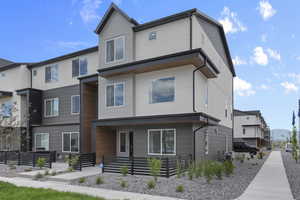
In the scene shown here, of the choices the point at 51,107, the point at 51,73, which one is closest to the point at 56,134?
the point at 51,107

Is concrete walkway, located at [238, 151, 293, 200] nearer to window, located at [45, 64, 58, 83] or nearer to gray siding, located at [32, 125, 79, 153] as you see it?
gray siding, located at [32, 125, 79, 153]

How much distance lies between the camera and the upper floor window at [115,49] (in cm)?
1652

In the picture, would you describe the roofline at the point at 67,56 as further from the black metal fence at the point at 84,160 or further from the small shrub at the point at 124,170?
the small shrub at the point at 124,170

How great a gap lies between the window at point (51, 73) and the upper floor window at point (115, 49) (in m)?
8.10

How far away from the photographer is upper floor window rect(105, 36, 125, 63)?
1652cm

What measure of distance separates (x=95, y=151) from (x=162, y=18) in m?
9.85

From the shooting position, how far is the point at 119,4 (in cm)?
1694

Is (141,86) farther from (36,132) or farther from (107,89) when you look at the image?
(36,132)

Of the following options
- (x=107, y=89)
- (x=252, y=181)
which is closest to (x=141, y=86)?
(x=107, y=89)

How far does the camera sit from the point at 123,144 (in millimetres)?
17312

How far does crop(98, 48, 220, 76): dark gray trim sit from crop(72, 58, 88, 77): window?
493cm

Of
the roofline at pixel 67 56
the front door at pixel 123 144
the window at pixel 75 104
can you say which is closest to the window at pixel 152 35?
the roofline at pixel 67 56

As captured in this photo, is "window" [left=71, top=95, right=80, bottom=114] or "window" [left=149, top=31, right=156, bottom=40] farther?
"window" [left=71, top=95, right=80, bottom=114]

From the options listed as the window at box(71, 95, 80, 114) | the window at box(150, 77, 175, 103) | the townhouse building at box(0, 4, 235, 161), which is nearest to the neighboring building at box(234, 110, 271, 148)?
the townhouse building at box(0, 4, 235, 161)
